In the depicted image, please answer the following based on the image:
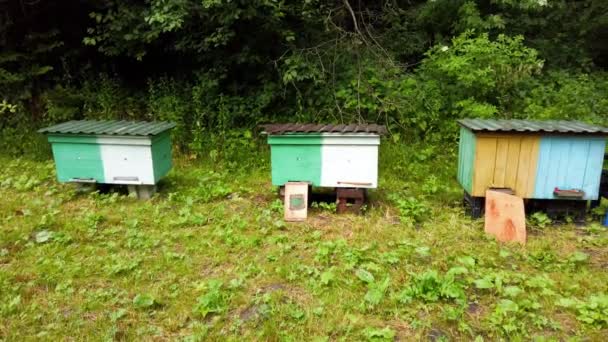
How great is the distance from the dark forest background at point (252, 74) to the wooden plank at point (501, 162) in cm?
236

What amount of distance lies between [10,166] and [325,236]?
499 cm

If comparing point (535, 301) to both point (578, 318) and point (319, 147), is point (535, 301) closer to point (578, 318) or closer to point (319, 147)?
point (578, 318)

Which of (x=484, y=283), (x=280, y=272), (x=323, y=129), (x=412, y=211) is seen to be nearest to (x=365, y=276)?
(x=280, y=272)

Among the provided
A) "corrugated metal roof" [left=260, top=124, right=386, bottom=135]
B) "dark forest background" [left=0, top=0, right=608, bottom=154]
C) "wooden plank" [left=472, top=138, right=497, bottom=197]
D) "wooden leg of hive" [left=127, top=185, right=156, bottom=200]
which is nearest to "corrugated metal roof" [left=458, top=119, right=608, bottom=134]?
"wooden plank" [left=472, top=138, right=497, bottom=197]

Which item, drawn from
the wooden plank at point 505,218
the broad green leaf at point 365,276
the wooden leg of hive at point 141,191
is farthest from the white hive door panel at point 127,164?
the wooden plank at point 505,218

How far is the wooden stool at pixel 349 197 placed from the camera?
4.44 meters

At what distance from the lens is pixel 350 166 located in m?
4.33

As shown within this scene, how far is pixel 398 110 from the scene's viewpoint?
6.42 meters

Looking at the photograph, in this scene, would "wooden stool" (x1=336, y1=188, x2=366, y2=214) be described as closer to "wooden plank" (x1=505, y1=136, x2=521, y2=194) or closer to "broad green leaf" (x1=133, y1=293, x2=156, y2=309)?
"wooden plank" (x1=505, y1=136, x2=521, y2=194)

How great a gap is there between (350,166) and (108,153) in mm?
2650

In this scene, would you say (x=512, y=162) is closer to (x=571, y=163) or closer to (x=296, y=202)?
(x=571, y=163)

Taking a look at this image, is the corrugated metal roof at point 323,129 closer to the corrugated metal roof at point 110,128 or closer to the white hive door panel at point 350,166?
the white hive door panel at point 350,166

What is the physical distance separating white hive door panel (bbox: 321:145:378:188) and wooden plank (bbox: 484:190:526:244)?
1096 millimetres

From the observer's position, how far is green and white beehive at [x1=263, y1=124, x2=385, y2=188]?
423 centimetres
